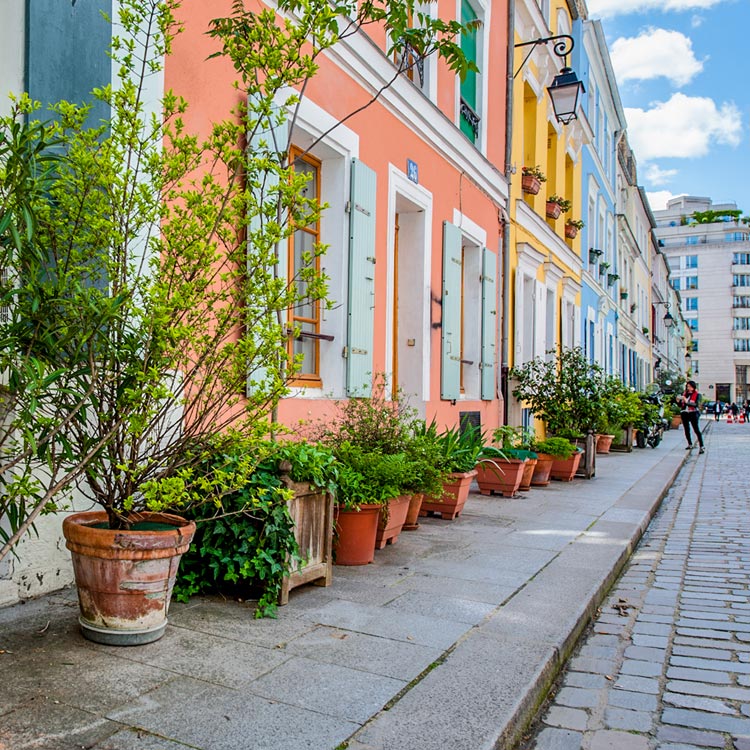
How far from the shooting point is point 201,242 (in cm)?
307

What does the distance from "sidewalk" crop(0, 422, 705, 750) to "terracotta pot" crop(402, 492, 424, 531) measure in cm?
75

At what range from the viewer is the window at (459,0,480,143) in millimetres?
9773

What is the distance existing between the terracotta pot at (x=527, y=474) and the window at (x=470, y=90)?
4395mm

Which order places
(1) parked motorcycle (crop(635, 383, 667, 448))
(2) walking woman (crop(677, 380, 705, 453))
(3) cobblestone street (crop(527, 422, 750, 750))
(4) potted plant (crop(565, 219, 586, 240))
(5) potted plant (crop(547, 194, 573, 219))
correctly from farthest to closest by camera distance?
1. (2) walking woman (crop(677, 380, 705, 453))
2. (1) parked motorcycle (crop(635, 383, 667, 448))
3. (4) potted plant (crop(565, 219, 586, 240))
4. (5) potted plant (crop(547, 194, 573, 219))
5. (3) cobblestone street (crop(527, 422, 750, 750))

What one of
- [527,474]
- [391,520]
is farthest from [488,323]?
[391,520]

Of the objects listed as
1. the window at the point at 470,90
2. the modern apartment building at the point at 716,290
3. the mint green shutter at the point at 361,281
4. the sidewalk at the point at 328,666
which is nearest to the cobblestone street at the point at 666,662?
the sidewalk at the point at 328,666

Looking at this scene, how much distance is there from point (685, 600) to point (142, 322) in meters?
3.71

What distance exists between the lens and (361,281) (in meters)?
6.52

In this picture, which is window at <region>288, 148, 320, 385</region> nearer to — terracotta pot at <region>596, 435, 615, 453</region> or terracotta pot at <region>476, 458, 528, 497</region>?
terracotta pot at <region>476, 458, 528, 497</region>

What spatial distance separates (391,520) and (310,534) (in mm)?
1145

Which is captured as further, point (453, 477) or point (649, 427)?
point (649, 427)

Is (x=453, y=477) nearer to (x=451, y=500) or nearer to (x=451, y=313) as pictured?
(x=451, y=500)

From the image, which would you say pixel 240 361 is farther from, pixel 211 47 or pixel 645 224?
pixel 645 224

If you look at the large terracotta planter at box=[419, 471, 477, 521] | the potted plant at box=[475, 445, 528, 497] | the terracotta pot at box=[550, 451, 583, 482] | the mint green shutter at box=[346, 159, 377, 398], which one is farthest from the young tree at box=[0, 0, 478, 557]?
the terracotta pot at box=[550, 451, 583, 482]
